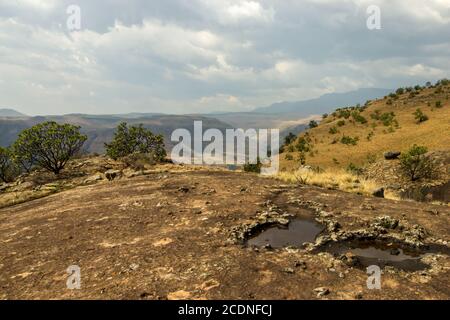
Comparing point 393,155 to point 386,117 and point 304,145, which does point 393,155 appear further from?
point 386,117

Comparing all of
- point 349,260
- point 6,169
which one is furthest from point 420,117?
point 6,169

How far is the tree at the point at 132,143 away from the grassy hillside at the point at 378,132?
525 inches

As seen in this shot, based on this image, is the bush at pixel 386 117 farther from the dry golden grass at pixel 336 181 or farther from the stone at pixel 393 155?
the dry golden grass at pixel 336 181

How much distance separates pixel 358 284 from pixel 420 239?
13.0 feet

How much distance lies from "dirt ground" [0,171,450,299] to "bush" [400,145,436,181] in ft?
30.4

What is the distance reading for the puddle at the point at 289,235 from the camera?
1007 centimetres

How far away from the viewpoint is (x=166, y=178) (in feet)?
→ 64.2

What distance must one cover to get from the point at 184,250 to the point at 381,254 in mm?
5253

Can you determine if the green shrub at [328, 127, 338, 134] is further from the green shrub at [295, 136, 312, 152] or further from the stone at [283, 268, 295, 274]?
the stone at [283, 268, 295, 274]

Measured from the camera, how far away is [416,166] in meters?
22.1

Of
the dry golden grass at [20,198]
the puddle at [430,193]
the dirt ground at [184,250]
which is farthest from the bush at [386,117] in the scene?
the dry golden grass at [20,198]

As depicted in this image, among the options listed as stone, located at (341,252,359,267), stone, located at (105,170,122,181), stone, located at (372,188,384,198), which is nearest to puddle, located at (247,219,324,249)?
stone, located at (341,252,359,267)

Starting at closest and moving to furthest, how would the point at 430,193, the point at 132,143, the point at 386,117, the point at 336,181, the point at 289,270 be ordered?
the point at 289,270 → the point at 336,181 → the point at 430,193 → the point at 132,143 → the point at 386,117
